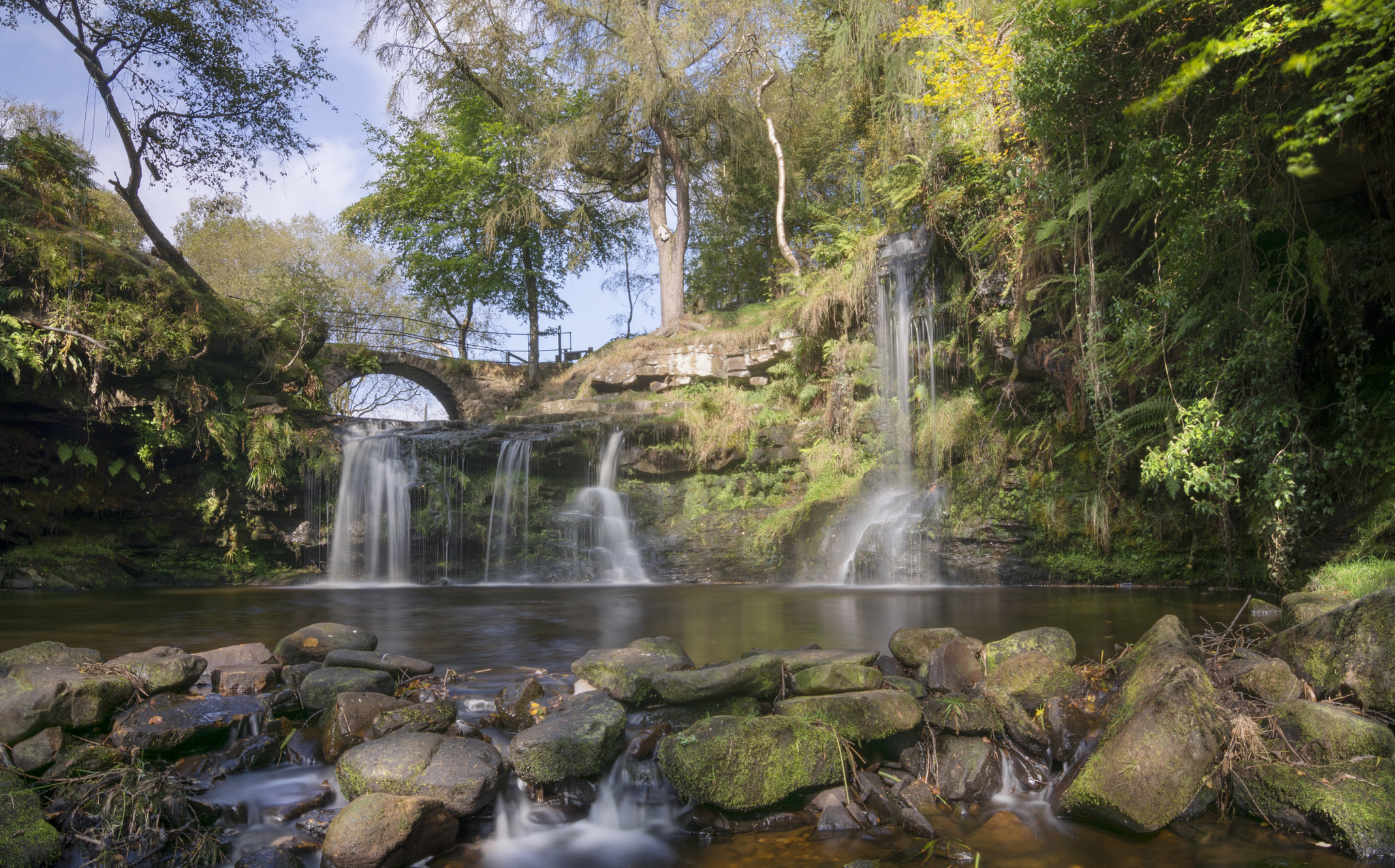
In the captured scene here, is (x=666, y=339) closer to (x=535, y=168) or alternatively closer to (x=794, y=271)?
(x=794, y=271)

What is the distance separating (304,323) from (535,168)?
9155 millimetres

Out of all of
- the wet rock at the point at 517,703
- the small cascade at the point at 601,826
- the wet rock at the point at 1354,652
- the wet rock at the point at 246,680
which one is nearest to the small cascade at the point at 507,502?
the wet rock at the point at 246,680

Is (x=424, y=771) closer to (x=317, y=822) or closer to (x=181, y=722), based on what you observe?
(x=317, y=822)

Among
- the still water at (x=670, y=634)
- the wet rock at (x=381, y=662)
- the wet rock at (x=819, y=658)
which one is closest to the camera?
the still water at (x=670, y=634)

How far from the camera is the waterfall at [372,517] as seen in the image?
15.6 metres

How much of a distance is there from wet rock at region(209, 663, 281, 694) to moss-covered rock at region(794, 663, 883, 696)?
3661 millimetres

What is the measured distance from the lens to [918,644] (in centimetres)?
531

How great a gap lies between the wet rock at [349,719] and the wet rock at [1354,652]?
5.65 m

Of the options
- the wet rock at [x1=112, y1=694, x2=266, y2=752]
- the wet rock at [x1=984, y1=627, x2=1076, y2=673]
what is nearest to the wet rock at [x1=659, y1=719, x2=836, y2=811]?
the wet rock at [x1=984, y1=627, x2=1076, y2=673]

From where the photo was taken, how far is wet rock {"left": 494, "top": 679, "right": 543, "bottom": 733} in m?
4.56

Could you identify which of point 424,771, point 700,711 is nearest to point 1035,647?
point 700,711

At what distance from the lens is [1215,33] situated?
597 cm

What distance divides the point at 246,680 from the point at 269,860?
220cm

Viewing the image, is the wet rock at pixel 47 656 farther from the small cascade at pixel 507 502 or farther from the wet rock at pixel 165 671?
the small cascade at pixel 507 502
